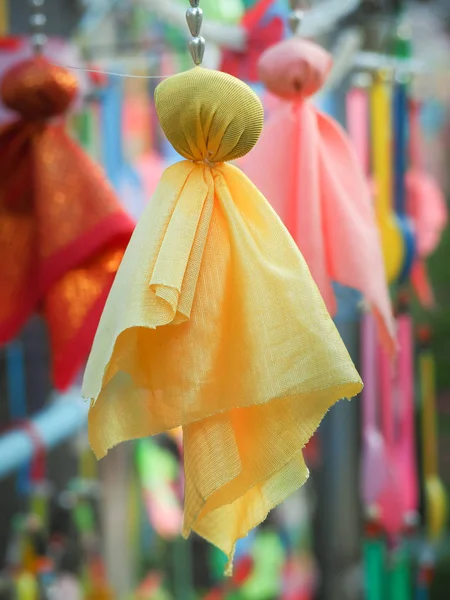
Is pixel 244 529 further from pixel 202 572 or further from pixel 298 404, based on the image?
pixel 202 572

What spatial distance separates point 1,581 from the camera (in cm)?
81

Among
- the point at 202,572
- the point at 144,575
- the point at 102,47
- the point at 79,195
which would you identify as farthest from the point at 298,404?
the point at 202,572

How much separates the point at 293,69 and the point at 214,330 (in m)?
0.24

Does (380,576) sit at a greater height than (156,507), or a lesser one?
greater

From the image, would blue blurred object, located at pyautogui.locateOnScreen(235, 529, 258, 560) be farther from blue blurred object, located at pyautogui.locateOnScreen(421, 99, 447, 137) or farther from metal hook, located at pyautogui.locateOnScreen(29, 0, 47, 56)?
blue blurred object, located at pyautogui.locateOnScreen(421, 99, 447, 137)

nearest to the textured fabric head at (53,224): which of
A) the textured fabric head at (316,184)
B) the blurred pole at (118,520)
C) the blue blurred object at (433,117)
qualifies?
the textured fabric head at (316,184)

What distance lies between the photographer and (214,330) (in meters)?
0.44

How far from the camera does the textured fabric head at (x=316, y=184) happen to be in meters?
0.57

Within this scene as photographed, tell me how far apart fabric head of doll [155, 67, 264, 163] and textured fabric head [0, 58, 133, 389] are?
0.18 meters

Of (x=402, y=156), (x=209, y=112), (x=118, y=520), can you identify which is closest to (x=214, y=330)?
(x=209, y=112)

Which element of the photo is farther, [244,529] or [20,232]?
[20,232]

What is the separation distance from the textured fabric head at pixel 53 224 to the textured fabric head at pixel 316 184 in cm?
12

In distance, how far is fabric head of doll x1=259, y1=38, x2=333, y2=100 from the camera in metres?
0.59

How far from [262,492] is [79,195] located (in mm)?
284
